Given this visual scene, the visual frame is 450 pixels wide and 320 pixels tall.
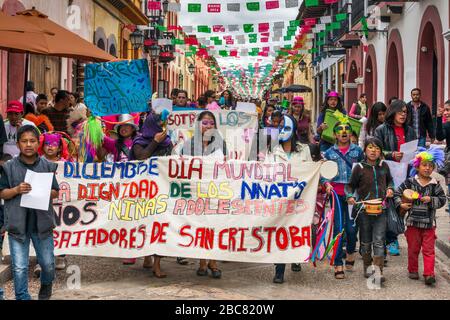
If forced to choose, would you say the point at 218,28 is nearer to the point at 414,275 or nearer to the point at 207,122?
the point at 207,122

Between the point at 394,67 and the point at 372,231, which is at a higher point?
the point at 394,67

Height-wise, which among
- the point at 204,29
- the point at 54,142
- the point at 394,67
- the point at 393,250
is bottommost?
the point at 393,250

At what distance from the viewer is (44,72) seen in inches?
663

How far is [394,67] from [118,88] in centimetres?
1510

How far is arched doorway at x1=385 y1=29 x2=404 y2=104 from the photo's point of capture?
1996 cm

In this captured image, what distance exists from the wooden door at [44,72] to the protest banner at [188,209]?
9530mm

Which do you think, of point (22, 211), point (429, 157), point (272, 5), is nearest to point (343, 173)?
point (429, 157)

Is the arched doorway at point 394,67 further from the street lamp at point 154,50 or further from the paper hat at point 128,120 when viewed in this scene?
the paper hat at point 128,120

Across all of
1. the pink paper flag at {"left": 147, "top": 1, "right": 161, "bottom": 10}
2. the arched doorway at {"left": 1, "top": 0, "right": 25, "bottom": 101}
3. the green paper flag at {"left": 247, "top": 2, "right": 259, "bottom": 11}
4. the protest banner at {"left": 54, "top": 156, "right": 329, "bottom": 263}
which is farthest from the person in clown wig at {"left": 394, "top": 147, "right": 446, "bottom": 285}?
the pink paper flag at {"left": 147, "top": 1, "right": 161, "bottom": 10}

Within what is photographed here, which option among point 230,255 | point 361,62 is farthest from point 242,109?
point 361,62

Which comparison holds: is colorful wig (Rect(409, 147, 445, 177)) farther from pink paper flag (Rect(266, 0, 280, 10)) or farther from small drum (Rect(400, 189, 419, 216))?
pink paper flag (Rect(266, 0, 280, 10))

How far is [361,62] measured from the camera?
26.5 metres

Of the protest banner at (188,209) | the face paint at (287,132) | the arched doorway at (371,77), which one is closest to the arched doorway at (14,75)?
the protest banner at (188,209)

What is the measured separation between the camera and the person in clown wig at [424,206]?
664 cm
